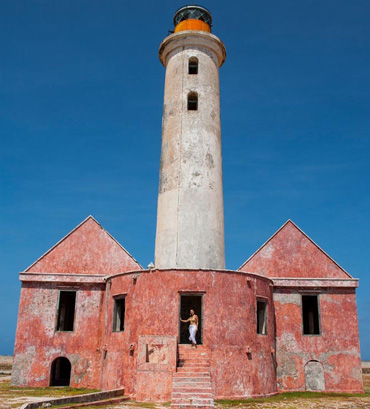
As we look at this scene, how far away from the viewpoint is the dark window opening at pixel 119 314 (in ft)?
64.8

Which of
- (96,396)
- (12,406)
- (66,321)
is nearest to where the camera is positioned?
(12,406)

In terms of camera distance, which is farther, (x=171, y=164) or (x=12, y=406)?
(x=171, y=164)

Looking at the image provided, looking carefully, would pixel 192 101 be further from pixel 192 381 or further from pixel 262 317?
pixel 192 381

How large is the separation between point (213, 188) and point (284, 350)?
8.25 m

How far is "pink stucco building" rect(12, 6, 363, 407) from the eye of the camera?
57.5ft

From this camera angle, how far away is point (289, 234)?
24531mm

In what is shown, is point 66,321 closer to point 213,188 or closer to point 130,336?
point 130,336

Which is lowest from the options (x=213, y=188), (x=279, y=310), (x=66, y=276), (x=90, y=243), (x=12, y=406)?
(x=12, y=406)

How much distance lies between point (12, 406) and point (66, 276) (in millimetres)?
9658

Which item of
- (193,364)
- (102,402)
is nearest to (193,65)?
(193,364)

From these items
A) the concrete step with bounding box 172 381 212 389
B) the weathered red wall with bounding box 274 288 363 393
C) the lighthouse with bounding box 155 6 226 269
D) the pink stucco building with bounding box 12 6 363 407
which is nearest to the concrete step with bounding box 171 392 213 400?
the concrete step with bounding box 172 381 212 389

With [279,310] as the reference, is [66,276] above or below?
above

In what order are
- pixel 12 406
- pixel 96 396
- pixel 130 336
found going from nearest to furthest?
pixel 12 406
pixel 96 396
pixel 130 336

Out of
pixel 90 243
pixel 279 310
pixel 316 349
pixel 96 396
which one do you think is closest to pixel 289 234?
pixel 279 310
